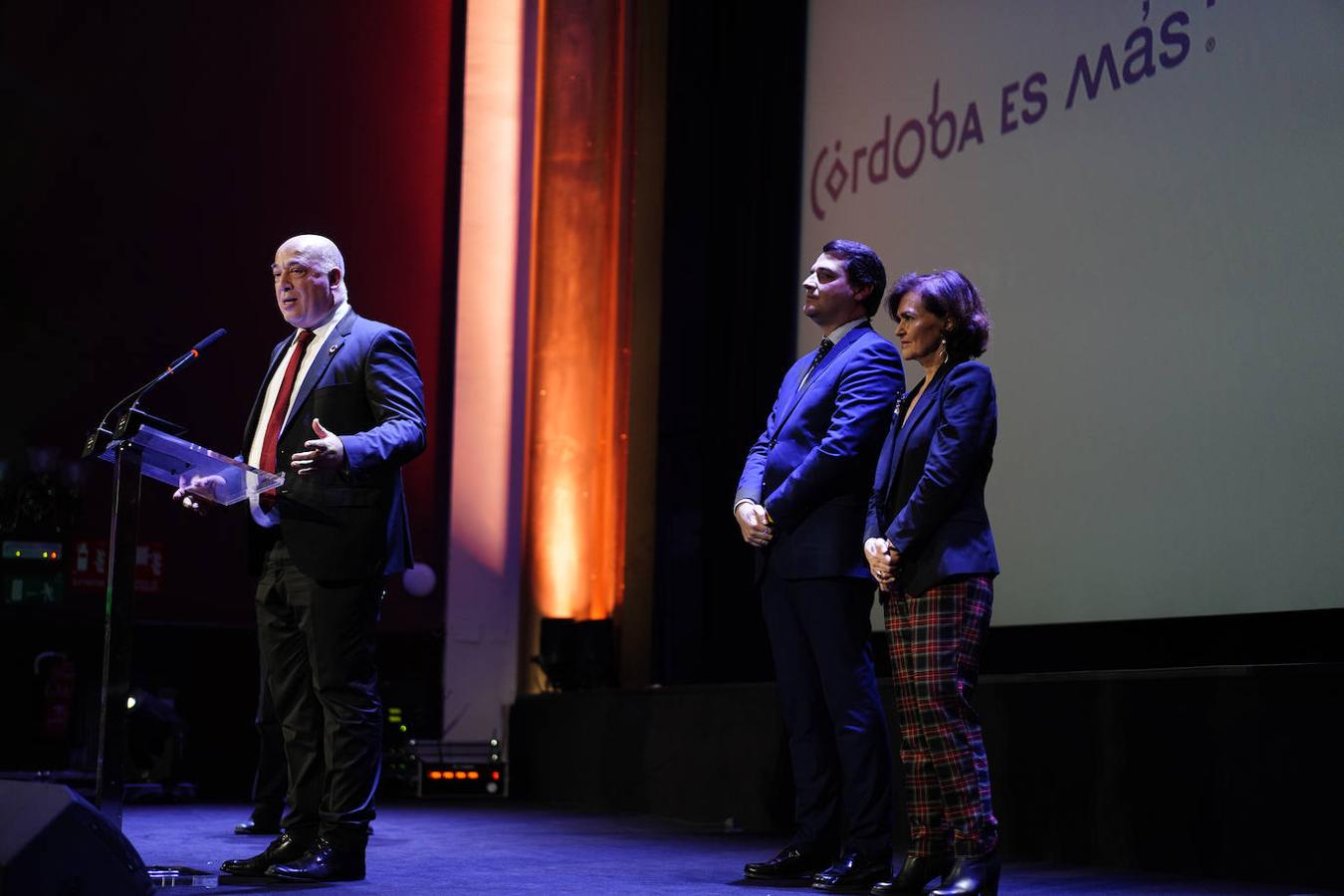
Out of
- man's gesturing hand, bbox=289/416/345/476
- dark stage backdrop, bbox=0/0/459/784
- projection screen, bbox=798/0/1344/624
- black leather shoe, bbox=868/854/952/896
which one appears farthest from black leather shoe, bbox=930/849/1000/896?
dark stage backdrop, bbox=0/0/459/784

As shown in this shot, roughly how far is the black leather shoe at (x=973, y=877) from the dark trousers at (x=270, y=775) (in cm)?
215

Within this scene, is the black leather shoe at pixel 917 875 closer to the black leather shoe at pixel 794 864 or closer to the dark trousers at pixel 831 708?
the dark trousers at pixel 831 708

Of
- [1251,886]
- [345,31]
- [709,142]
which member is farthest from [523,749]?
[1251,886]

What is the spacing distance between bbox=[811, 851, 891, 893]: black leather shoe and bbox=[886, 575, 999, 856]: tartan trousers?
0.23 m

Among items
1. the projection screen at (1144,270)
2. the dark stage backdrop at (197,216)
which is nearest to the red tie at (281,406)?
the projection screen at (1144,270)

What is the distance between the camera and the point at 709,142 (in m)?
6.50

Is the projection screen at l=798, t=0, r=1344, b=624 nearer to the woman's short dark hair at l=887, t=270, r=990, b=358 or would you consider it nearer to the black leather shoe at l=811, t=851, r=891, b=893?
the woman's short dark hair at l=887, t=270, r=990, b=358

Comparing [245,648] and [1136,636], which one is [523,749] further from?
[1136,636]

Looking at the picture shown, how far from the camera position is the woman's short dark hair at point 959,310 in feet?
9.86

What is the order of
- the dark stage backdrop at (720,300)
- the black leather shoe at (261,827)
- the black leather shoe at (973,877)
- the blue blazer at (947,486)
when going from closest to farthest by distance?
the black leather shoe at (973,877)
the blue blazer at (947,486)
the black leather shoe at (261,827)
the dark stage backdrop at (720,300)

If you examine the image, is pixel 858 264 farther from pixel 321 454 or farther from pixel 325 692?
pixel 325 692

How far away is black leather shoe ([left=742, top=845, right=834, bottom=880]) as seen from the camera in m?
3.17

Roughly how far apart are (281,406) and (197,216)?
3.48 m

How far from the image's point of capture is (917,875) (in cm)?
290
